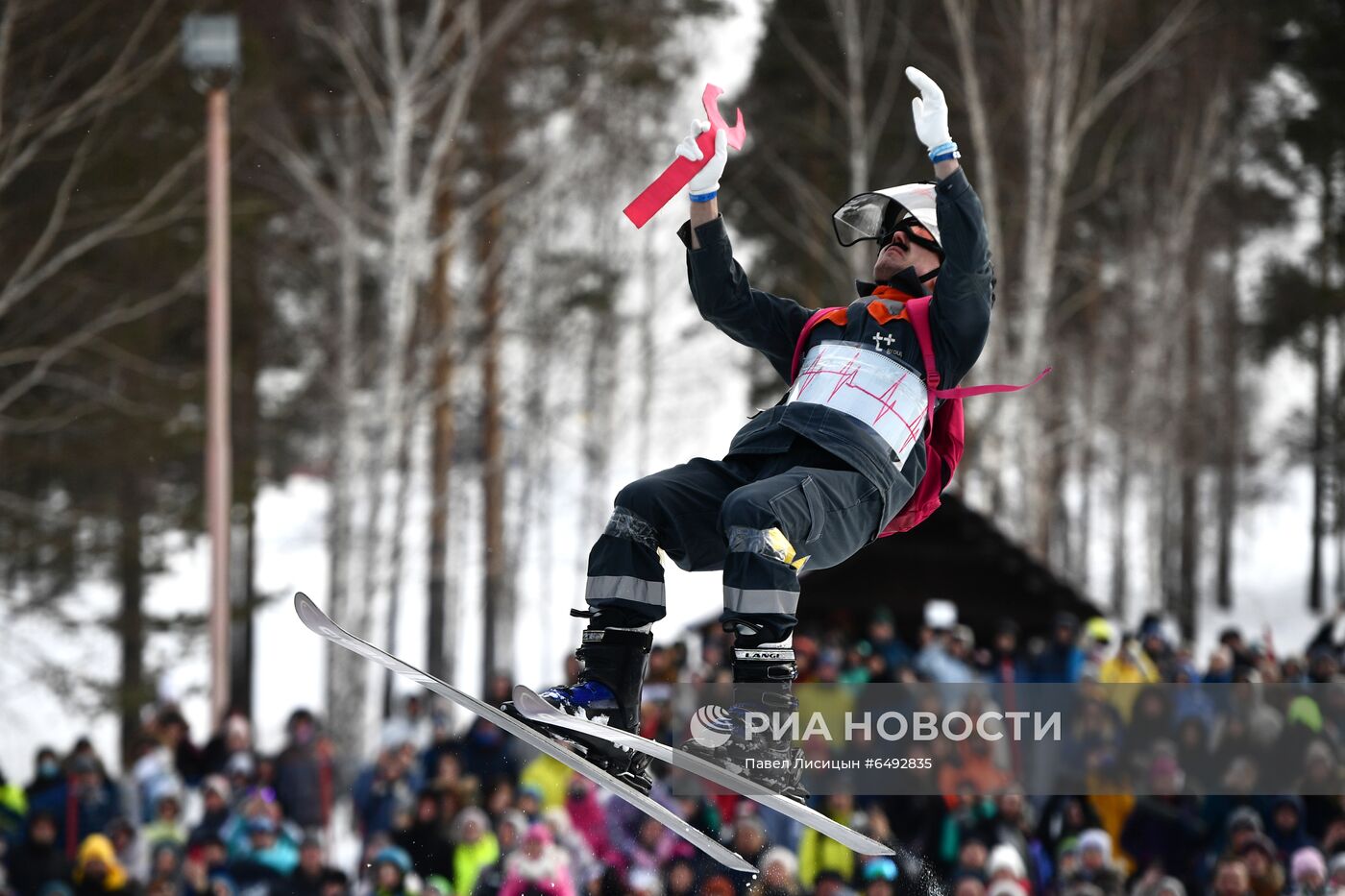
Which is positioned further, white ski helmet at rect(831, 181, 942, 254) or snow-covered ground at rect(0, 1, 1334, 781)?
snow-covered ground at rect(0, 1, 1334, 781)

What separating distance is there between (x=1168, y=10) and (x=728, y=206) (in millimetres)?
3079

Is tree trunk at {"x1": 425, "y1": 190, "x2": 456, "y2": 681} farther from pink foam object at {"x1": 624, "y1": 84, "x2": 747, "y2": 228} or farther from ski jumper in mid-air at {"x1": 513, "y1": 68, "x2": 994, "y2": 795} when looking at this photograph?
pink foam object at {"x1": 624, "y1": 84, "x2": 747, "y2": 228}

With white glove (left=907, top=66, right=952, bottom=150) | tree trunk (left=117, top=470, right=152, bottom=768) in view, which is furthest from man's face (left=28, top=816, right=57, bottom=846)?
tree trunk (left=117, top=470, right=152, bottom=768)

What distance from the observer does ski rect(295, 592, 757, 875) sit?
4090mm

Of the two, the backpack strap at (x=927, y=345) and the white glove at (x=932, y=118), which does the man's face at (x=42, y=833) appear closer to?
the backpack strap at (x=927, y=345)

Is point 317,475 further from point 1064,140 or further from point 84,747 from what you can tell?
→ point 1064,140

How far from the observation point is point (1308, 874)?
5.87m

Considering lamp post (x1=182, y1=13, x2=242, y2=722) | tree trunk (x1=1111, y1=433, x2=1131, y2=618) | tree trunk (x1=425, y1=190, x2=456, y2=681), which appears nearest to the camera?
lamp post (x1=182, y1=13, x2=242, y2=722)

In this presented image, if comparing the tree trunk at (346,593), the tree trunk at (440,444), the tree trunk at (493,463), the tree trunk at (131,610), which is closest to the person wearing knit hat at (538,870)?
the tree trunk at (493,463)

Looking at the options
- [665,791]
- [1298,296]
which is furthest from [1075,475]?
[665,791]

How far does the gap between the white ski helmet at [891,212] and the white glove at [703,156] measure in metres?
0.40

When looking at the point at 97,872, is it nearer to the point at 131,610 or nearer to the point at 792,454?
the point at 792,454

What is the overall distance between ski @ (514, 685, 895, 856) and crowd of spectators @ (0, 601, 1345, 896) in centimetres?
151

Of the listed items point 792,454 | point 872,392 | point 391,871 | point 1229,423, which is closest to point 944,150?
point 872,392
